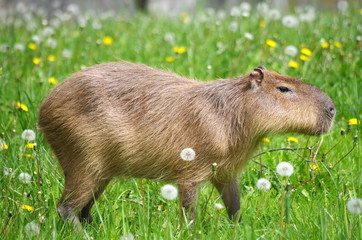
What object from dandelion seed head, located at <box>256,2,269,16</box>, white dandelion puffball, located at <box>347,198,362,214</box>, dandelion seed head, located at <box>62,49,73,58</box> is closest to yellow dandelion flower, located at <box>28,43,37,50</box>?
dandelion seed head, located at <box>62,49,73,58</box>

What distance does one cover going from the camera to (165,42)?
6586mm

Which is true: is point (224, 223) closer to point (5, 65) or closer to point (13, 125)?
point (13, 125)

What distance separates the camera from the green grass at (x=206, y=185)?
3.29 meters

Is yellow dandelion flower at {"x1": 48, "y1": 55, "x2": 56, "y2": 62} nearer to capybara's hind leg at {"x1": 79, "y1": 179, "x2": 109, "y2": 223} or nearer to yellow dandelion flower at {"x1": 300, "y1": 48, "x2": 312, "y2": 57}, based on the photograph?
yellow dandelion flower at {"x1": 300, "y1": 48, "x2": 312, "y2": 57}

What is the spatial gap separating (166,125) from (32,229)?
99 centimetres

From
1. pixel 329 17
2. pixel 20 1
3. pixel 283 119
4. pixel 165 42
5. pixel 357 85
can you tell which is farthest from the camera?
pixel 20 1

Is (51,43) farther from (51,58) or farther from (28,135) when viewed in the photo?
(28,135)

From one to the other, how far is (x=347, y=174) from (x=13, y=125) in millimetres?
2328

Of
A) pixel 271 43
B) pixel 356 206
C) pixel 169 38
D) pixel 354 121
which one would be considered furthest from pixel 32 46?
pixel 356 206

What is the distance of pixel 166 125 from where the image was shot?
3.70 meters

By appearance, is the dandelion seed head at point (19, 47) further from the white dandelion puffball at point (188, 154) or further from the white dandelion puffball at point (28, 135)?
the white dandelion puffball at point (188, 154)

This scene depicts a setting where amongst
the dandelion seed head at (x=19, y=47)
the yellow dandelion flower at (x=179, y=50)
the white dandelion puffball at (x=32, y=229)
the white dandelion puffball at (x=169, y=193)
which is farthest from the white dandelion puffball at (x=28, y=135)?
the yellow dandelion flower at (x=179, y=50)

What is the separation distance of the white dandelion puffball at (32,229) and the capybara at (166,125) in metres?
0.53

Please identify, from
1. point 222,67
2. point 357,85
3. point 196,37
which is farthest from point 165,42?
point 357,85
